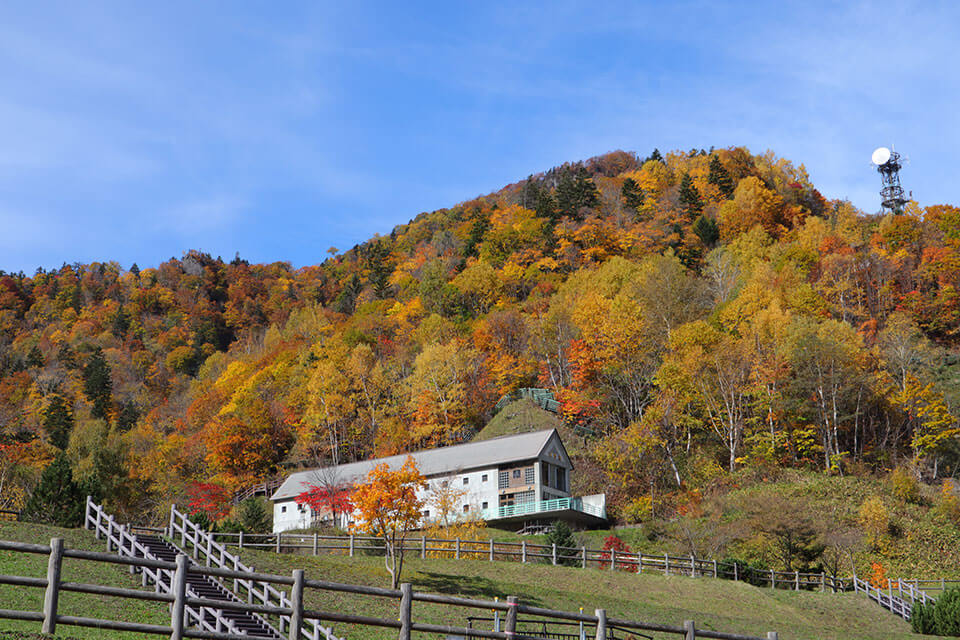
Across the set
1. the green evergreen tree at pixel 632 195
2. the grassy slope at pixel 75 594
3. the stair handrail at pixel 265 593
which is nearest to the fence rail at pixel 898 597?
the stair handrail at pixel 265 593

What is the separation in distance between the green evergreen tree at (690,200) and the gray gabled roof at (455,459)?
2288 inches

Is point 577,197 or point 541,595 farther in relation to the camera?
point 577,197

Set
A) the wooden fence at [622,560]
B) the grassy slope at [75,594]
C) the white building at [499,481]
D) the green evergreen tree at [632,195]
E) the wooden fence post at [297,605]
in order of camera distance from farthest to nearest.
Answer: the green evergreen tree at [632,195]
the white building at [499,481]
the wooden fence at [622,560]
the grassy slope at [75,594]
the wooden fence post at [297,605]

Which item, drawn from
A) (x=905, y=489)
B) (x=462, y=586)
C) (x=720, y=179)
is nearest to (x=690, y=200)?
(x=720, y=179)

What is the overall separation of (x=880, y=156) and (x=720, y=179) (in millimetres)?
27437

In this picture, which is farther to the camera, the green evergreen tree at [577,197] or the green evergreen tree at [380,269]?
the green evergreen tree at [380,269]

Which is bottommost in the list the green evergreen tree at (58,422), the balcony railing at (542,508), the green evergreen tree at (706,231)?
the balcony railing at (542,508)

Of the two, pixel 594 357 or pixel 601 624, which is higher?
pixel 594 357

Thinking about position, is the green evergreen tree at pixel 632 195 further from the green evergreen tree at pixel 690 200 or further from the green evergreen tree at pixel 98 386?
the green evergreen tree at pixel 98 386

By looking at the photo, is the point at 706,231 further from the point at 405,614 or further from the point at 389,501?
the point at 405,614

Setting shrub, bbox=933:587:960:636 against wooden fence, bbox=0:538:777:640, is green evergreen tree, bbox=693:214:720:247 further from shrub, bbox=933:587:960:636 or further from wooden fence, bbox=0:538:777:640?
wooden fence, bbox=0:538:777:640

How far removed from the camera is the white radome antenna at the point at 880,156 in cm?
12606

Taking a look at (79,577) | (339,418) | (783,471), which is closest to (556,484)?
(783,471)

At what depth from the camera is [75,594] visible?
2147cm
